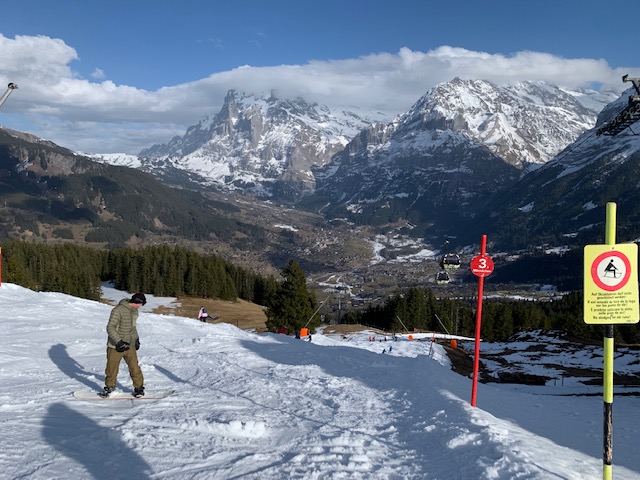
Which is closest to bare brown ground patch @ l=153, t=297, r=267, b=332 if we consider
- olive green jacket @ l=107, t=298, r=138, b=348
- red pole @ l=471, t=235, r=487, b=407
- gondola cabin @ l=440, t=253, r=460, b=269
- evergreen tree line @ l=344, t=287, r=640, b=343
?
evergreen tree line @ l=344, t=287, r=640, b=343

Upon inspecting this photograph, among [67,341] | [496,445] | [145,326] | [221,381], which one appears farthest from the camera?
[145,326]

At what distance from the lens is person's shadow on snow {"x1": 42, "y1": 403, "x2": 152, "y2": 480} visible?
8133 millimetres

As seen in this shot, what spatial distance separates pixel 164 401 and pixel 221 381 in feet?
9.50

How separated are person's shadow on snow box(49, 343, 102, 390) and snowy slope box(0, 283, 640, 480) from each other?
5cm

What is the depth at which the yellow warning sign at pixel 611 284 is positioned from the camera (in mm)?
7195

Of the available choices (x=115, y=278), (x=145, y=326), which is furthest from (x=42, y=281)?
(x=145, y=326)

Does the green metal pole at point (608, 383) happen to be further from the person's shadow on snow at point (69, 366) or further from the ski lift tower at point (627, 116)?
the ski lift tower at point (627, 116)

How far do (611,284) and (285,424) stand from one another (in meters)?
7.24

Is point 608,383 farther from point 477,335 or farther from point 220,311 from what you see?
point 220,311

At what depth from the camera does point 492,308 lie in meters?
111

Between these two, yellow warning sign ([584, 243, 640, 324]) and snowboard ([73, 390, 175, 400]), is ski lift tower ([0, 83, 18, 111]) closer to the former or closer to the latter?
snowboard ([73, 390, 175, 400])

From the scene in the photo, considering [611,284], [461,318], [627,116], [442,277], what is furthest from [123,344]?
[461,318]

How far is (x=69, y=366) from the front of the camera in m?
17.0

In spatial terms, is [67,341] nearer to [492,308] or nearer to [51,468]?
[51,468]
